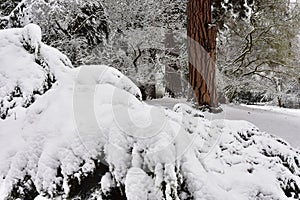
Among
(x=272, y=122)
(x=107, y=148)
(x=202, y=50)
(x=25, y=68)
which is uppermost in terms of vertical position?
(x=202, y=50)

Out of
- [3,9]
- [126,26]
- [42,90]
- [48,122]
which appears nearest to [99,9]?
[126,26]

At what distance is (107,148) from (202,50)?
9.65 ft

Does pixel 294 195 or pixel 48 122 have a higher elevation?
pixel 48 122

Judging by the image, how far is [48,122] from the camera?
6.90 ft

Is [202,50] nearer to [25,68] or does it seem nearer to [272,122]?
[272,122]

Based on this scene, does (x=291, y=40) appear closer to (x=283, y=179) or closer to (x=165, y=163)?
(x=283, y=179)

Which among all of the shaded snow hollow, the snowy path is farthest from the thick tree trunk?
the shaded snow hollow

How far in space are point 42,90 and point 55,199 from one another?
0.86m

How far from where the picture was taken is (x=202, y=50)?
4535 millimetres

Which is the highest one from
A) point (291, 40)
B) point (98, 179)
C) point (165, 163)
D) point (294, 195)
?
point (291, 40)

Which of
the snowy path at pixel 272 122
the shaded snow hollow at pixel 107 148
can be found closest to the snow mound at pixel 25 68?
the shaded snow hollow at pixel 107 148

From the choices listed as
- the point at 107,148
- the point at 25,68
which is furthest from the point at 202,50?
the point at 107,148

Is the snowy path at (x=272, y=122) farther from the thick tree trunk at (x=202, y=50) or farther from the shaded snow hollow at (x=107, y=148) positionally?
the shaded snow hollow at (x=107, y=148)

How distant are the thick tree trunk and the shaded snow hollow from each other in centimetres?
215
